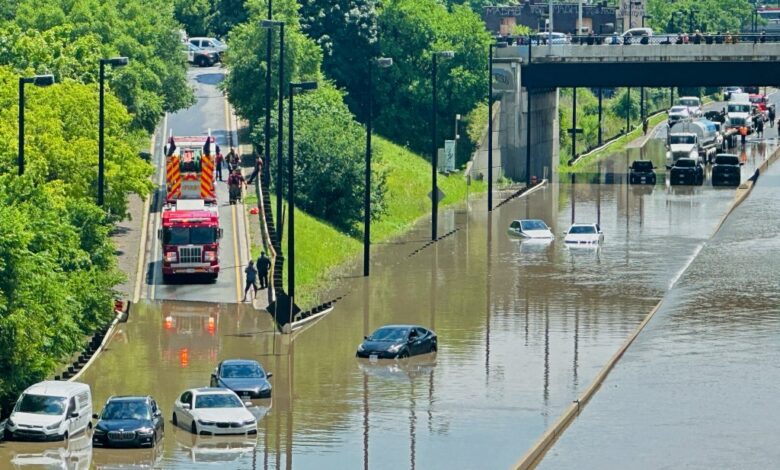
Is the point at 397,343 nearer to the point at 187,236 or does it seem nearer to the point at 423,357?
the point at 423,357

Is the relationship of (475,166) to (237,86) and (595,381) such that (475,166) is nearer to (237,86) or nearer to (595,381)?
(237,86)

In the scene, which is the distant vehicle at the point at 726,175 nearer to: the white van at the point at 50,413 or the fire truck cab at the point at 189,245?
the fire truck cab at the point at 189,245

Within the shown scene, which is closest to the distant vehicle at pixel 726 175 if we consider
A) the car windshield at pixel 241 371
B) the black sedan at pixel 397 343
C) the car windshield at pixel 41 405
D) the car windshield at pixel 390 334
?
the black sedan at pixel 397 343

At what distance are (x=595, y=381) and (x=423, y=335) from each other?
711cm

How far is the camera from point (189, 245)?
71.7 m

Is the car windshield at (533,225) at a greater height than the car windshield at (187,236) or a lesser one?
lesser

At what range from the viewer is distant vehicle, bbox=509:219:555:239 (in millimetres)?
92250

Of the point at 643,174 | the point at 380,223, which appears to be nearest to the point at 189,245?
the point at 380,223

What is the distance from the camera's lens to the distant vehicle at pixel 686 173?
395 feet

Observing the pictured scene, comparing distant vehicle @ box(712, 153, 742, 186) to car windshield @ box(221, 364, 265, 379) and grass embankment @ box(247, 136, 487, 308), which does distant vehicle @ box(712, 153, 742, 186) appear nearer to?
grass embankment @ box(247, 136, 487, 308)

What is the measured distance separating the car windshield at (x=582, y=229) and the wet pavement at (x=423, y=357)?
990 millimetres

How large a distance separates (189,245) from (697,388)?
908 inches

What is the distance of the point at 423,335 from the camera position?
60.7 metres

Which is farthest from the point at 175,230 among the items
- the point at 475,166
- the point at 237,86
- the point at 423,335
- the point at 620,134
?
the point at 620,134
